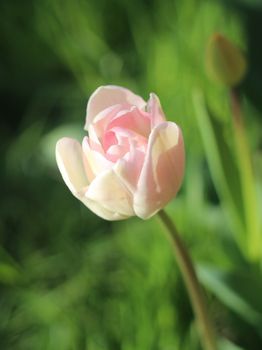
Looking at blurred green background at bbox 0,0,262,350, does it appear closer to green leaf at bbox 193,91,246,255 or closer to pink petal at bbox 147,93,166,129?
green leaf at bbox 193,91,246,255

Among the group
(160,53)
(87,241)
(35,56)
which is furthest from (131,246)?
(35,56)

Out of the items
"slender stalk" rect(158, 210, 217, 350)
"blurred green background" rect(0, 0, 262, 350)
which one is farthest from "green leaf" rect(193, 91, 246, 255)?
"slender stalk" rect(158, 210, 217, 350)

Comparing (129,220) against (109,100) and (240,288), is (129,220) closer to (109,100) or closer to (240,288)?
(240,288)

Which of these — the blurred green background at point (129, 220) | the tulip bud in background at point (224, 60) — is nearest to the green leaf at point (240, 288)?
the blurred green background at point (129, 220)

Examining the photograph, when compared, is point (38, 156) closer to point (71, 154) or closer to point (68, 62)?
point (68, 62)

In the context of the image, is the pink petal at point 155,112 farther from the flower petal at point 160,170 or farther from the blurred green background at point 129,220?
the blurred green background at point 129,220
